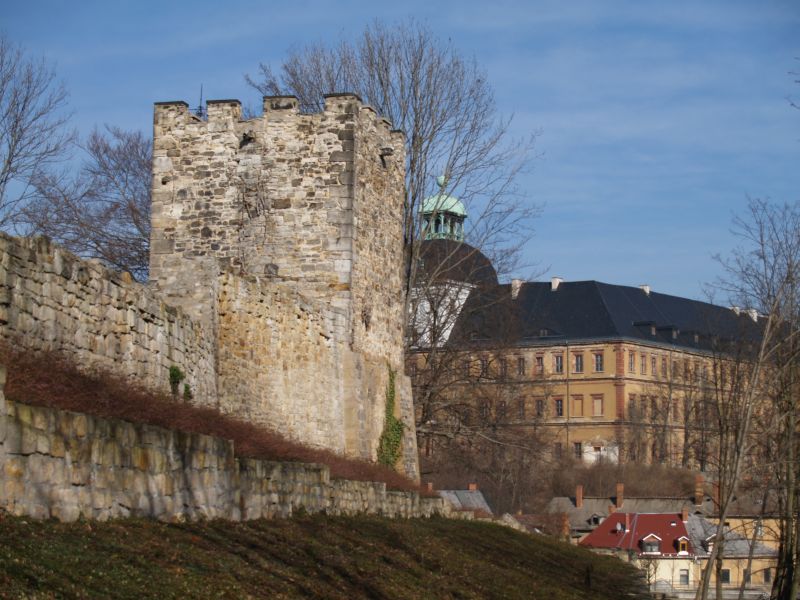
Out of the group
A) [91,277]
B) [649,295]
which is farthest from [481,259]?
[649,295]

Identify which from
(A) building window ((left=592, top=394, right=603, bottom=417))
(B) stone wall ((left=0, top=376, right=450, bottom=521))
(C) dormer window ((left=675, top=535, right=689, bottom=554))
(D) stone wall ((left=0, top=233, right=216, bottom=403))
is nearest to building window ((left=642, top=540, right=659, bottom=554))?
(C) dormer window ((left=675, top=535, right=689, bottom=554))

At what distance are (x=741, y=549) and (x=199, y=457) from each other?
186 ft

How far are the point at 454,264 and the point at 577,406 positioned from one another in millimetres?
67378

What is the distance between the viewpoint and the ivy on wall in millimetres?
26797

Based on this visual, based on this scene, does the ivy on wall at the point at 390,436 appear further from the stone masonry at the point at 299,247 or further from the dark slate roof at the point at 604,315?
the dark slate roof at the point at 604,315

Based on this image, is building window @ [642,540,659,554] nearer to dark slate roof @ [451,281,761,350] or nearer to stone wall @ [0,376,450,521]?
dark slate roof @ [451,281,761,350]

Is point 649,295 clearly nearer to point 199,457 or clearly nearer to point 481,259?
point 481,259

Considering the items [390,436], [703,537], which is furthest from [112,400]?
[703,537]

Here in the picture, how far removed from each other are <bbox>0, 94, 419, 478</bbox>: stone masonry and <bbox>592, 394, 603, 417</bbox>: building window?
240 feet

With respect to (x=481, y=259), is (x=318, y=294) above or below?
below

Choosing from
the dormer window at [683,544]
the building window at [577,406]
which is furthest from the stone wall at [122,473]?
the building window at [577,406]

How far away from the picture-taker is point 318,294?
81.1 ft

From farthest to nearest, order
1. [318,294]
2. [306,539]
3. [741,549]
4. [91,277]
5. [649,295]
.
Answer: [649,295] → [741,549] → [318,294] → [91,277] → [306,539]

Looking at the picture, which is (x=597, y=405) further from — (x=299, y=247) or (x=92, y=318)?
(x=92, y=318)
